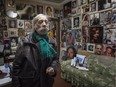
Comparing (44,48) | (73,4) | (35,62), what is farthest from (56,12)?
(35,62)

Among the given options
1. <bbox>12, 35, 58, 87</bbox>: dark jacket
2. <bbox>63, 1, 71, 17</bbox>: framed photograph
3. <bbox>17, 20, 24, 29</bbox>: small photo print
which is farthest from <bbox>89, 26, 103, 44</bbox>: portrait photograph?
<bbox>17, 20, 24, 29</bbox>: small photo print

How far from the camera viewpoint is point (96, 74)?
5.29ft

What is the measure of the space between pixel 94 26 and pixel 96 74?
777mm

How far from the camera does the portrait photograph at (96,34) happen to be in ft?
6.20

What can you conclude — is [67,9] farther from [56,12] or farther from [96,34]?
[96,34]

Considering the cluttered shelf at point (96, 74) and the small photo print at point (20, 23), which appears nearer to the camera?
the cluttered shelf at point (96, 74)

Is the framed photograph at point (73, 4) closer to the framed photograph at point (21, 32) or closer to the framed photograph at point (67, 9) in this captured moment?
the framed photograph at point (67, 9)

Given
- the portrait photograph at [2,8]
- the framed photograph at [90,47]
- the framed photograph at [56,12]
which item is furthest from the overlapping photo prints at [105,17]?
the portrait photograph at [2,8]

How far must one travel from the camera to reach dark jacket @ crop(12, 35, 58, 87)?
3.51ft

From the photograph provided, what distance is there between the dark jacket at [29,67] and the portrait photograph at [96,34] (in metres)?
1.09

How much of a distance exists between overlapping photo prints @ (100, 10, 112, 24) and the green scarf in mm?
1004

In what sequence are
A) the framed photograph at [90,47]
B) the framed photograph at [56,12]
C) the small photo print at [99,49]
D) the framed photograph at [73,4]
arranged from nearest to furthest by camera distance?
the small photo print at [99,49]
the framed photograph at [90,47]
the framed photograph at [73,4]
the framed photograph at [56,12]

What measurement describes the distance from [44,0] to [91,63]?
1702 mm

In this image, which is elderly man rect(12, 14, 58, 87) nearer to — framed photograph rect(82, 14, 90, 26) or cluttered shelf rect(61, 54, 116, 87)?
cluttered shelf rect(61, 54, 116, 87)
